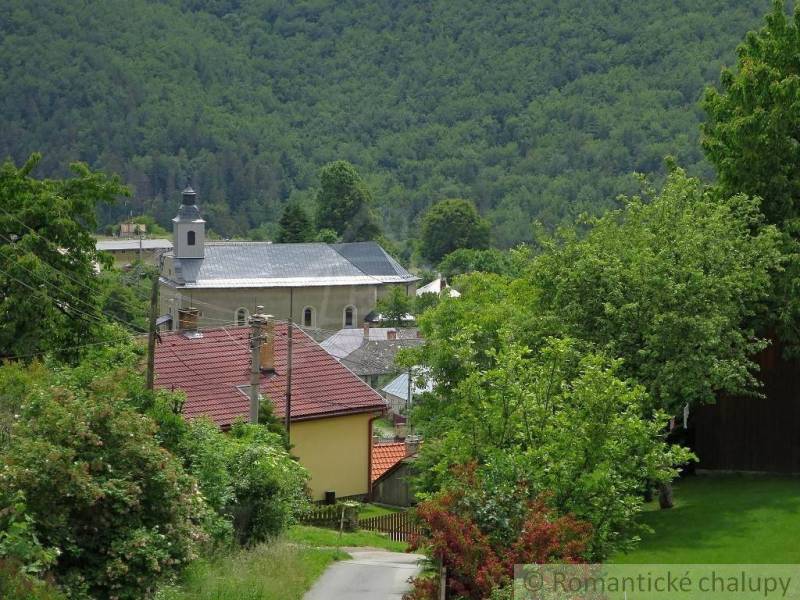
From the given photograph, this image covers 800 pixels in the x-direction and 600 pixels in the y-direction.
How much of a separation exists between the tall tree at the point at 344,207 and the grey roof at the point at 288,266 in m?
36.4

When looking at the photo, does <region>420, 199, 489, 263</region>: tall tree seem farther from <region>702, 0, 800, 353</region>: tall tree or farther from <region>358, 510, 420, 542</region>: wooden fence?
<region>702, 0, 800, 353</region>: tall tree

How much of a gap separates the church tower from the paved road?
85.1m

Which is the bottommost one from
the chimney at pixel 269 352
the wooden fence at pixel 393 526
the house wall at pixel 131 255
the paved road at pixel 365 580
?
the paved road at pixel 365 580

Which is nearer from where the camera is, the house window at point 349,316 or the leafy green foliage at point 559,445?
the leafy green foliage at point 559,445

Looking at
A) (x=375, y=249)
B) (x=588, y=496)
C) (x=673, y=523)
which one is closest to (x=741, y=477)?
(x=673, y=523)

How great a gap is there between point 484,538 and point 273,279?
317 ft

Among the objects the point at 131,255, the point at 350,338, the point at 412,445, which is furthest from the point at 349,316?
the point at 412,445

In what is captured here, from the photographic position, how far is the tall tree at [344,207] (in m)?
159

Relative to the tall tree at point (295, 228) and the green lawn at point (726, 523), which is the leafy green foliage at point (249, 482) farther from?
the tall tree at point (295, 228)

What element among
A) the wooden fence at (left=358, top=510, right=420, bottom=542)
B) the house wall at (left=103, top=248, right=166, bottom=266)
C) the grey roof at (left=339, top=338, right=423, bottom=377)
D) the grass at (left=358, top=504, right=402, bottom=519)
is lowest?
the wooden fence at (left=358, top=510, right=420, bottom=542)

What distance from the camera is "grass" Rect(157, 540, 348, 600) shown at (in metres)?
20.5

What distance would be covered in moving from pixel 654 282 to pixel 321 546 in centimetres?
832

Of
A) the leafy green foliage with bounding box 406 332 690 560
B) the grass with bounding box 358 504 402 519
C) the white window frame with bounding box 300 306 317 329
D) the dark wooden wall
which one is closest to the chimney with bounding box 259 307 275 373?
the grass with bounding box 358 504 402 519

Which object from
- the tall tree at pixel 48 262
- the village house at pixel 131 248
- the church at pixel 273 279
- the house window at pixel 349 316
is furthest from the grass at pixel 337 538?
the village house at pixel 131 248
